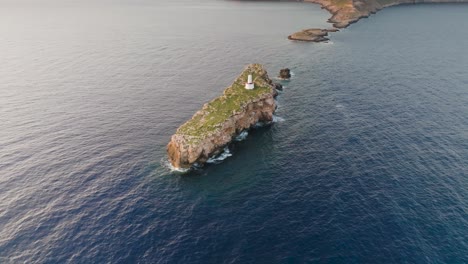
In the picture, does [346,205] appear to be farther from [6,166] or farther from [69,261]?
[6,166]

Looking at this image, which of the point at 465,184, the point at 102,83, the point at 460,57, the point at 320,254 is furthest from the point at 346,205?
the point at 460,57

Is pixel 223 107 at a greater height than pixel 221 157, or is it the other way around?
pixel 223 107

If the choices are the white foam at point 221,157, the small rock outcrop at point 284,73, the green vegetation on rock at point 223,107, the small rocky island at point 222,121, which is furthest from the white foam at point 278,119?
the small rock outcrop at point 284,73

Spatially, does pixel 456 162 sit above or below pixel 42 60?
below

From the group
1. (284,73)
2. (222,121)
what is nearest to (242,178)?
(222,121)

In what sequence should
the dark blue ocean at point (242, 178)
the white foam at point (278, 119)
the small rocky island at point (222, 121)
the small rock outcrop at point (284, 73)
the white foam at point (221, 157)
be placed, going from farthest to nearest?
1. the small rock outcrop at point (284, 73)
2. the white foam at point (278, 119)
3. the white foam at point (221, 157)
4. the small rocky island at point (222, 121)
5. the dark blue ocean at point (242, 178)

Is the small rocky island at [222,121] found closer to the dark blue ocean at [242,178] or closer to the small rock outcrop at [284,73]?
the dark blue ocean at [242,178]

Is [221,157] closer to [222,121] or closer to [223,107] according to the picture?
[222,121]

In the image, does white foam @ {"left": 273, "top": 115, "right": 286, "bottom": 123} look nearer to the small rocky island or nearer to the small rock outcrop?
the small rocky island
